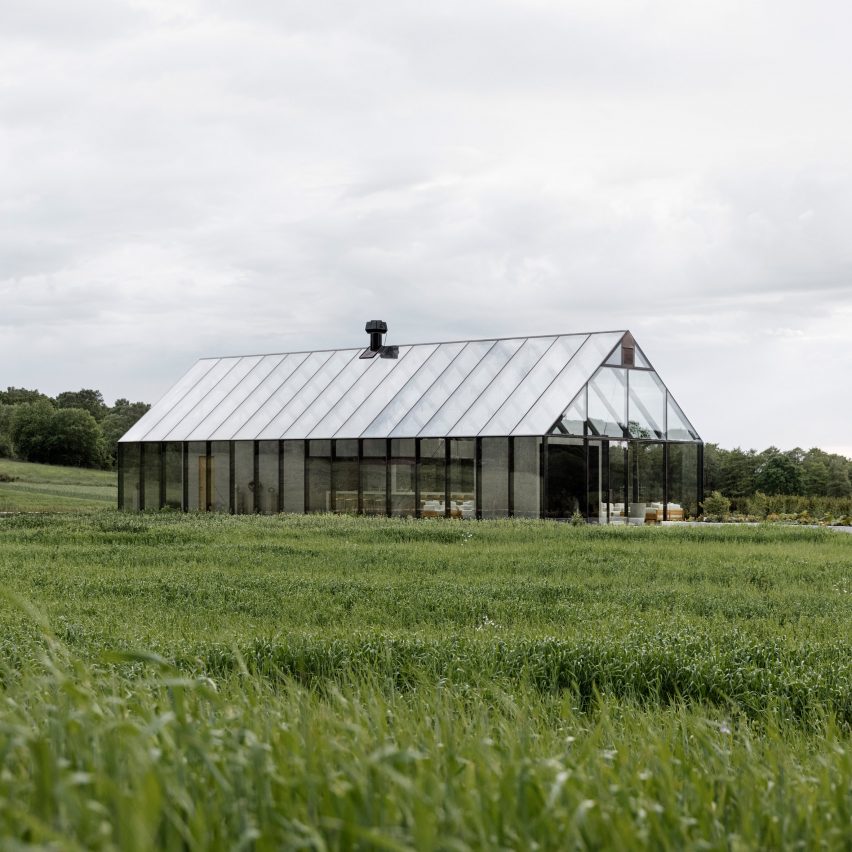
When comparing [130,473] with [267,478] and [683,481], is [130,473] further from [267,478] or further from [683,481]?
[683,481]

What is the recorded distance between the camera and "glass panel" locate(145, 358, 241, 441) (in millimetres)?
34125

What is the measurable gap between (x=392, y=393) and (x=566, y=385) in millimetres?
5469

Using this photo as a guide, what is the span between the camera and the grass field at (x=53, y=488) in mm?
40688

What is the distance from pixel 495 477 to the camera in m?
28.0

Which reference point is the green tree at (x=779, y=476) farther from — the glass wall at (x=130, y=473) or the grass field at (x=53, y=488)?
the grass field at (x=53, y=488)

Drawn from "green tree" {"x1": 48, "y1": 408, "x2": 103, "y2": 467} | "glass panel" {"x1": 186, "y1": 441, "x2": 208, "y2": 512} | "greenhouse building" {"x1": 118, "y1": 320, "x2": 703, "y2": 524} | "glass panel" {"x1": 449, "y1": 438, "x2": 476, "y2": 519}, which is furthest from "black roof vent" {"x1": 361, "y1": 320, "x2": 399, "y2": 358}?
"green tree" {"x1": 48, "y1": 408, "x2": 103, "y2": 467}

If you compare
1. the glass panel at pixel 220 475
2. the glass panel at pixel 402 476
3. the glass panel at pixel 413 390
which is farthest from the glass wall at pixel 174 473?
the glass panel at pixel 402 476

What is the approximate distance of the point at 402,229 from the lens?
29.0 meters

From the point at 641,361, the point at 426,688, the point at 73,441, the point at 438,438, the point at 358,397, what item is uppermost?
the point at 641,361

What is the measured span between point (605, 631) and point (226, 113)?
17236 mm

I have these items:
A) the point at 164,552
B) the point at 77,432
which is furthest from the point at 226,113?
the point at 77,432

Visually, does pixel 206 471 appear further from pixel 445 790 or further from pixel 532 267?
pixel 445 790

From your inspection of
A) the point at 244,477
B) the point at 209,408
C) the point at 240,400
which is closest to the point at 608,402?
the point at 244,477

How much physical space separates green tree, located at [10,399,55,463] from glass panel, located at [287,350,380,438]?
1569 inches
